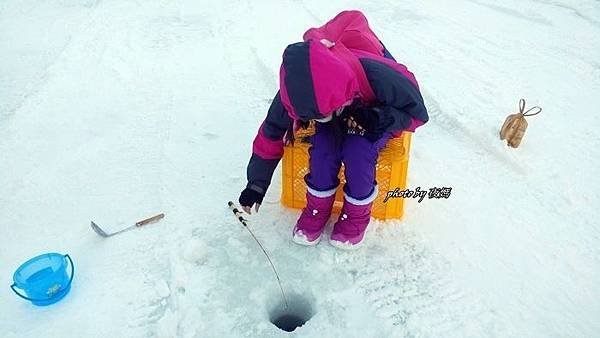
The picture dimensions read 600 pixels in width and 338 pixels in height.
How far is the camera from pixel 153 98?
11.6ft

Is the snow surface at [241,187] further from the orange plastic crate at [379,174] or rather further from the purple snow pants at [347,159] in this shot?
the purple snow pants at [347,159]

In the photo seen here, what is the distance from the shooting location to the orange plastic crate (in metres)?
2.23

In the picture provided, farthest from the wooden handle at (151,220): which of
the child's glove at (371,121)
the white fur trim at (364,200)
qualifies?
the child's glove at (371,121)

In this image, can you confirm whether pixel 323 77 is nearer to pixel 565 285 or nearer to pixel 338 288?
pixel 338 288

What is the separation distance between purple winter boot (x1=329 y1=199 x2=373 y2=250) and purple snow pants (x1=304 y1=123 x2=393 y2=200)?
0.27 ft

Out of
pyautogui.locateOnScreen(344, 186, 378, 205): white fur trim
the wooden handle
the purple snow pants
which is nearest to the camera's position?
the purple snow pants

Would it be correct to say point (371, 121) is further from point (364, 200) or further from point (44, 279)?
point (44, 279)

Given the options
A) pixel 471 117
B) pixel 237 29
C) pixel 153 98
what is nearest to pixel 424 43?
pixel 471 117

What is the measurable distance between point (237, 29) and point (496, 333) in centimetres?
384

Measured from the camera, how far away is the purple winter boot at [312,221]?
89.3 inches

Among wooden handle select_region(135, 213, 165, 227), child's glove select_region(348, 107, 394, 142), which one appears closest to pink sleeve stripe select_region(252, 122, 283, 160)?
child's glove select_region(348, 107, 394, 142)

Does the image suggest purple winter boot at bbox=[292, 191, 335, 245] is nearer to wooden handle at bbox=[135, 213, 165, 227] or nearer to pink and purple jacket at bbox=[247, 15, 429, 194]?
pink and purple jacket at bbox=[247, 15, 429, 194]

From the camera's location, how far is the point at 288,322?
6.84ft

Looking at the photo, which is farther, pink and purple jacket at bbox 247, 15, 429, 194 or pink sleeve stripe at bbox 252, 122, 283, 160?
pink sleeve stripe at bbox 252, 122, 283, 160
